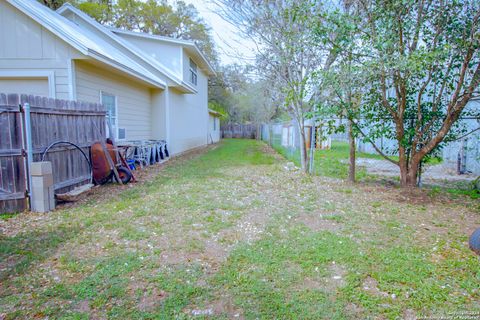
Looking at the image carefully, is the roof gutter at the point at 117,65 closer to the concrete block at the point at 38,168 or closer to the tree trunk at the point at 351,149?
the concrete block at the point at 38,168

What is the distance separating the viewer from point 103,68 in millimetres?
8273

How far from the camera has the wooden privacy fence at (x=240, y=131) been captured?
32594mm

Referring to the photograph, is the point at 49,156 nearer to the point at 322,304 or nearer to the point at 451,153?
the point at 322,304

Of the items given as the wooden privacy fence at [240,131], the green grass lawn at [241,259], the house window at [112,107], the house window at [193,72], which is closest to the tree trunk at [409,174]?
the green grass lawn at [241,259]

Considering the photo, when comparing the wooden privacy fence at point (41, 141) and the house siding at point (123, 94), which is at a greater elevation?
the house siding at point (123, 94)

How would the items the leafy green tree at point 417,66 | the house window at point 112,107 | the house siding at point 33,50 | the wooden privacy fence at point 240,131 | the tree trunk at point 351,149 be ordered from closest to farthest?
the leafy green tree at point 417,66
the tree trunk at point 351,149
the house siding at point 33,50
the house window at point 112,107
the wooden privacy fence at point 240,131

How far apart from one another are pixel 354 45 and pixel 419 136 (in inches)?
90.0

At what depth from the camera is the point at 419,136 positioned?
6.23 meters

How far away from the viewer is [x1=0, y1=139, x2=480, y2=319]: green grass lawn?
97.2 inches

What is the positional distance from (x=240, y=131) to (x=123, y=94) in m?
23.9

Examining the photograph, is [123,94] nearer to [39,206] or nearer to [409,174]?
[39,206]

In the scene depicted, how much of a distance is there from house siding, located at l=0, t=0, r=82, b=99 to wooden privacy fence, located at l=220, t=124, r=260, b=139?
25.8m

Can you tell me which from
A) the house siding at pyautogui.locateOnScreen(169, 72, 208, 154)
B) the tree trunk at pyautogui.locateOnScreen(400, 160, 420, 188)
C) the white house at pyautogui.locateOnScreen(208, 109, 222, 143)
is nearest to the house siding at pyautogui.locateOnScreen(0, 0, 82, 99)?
the house siding at pyautogui.locateOnScreen(169, 72, 208, 154)

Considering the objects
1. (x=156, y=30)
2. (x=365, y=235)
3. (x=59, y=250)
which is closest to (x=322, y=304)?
(x=365, y=235)
